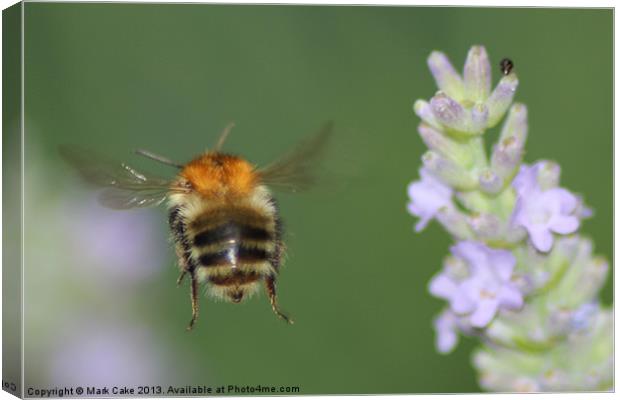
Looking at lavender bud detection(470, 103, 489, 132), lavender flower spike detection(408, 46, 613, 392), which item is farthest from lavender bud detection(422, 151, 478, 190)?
lavender bud detection(470, 103, 489, 132)

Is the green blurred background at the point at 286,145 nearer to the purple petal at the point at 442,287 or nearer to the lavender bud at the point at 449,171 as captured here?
the purple petal at the point at 442,287

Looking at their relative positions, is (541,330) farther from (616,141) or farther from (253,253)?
(616,141)

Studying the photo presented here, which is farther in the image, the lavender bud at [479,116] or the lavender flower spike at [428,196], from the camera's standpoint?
the lavender flower spike at [428,196]

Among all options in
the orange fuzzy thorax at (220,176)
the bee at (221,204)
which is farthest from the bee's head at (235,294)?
the orange fuzzy thorax at (220,176)

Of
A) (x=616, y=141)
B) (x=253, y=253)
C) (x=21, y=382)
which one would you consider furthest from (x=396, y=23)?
(x=21, y=382)

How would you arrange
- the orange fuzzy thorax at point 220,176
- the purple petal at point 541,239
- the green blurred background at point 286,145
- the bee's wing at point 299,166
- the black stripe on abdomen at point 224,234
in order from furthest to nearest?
the green blurred background at point 286,145, the bee's wing at point 299,166, the orange fuzzy thorax at point 220,176, the black stripe on abdomen at point 224,234, the purple petal at point 541,239

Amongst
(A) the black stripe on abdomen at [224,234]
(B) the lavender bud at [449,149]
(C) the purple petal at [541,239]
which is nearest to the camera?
(C) the purple petal at [541,239]
